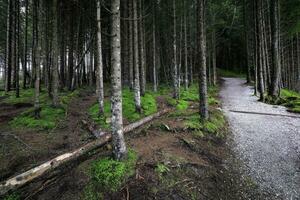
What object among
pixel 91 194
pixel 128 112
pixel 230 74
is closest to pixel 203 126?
pixel 128 112

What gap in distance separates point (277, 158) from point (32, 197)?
6421 millimetres

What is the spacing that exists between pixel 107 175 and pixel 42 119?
5532mm

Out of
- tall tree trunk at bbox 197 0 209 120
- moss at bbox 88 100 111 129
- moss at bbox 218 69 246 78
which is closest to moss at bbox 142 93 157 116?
moss at bbox 88 100 111 129

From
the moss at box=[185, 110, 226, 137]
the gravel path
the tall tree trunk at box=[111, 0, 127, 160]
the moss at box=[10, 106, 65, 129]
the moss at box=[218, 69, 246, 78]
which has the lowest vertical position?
the gravel path

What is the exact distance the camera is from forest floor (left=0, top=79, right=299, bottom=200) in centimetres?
422

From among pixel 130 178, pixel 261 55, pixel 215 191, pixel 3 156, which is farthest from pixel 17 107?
pixel 261 55

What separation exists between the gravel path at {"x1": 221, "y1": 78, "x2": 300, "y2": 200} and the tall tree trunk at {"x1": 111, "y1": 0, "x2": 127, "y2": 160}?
11.6 ft

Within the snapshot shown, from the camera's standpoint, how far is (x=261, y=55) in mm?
14766

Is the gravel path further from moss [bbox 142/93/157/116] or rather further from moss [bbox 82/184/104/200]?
moss [bbox 82/184/104/200]

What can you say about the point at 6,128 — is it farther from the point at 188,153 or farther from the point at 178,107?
the point at 178,107

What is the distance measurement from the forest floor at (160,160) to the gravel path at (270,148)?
123mm

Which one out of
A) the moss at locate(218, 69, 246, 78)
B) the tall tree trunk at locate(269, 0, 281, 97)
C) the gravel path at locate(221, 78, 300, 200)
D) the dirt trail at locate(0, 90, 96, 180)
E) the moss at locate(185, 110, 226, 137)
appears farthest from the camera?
the moss at locate(218, 69, 246, 78)

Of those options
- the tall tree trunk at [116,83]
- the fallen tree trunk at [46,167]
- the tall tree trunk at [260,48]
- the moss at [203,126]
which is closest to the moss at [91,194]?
the tall tree trunk at [116,83]

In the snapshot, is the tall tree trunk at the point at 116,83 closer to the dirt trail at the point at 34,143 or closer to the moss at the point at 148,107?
the dirt trail at the point at 34,143
